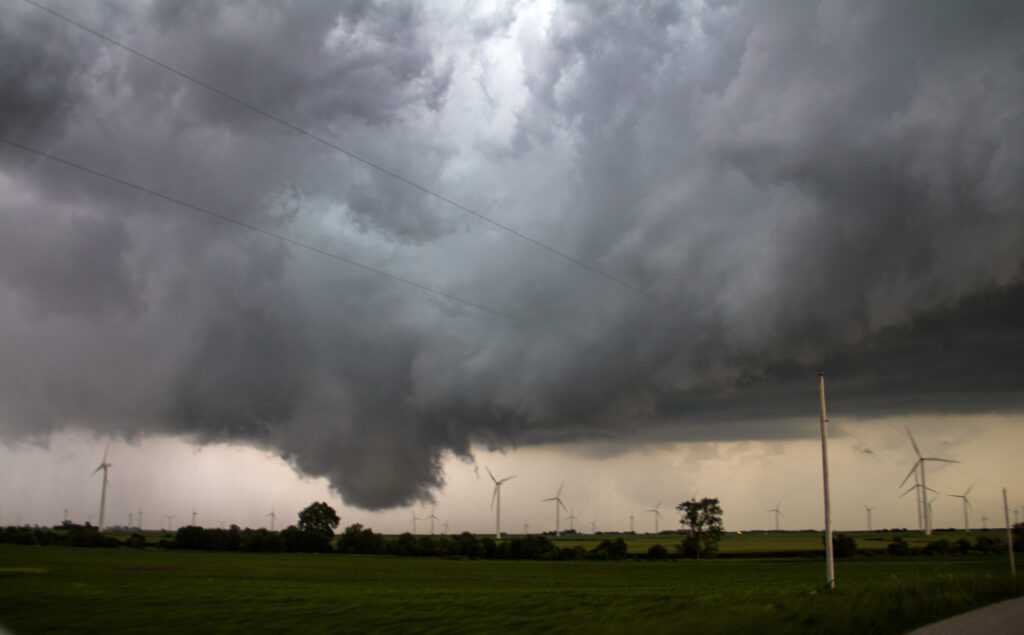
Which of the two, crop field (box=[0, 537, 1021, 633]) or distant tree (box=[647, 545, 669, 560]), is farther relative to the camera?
distant tree (box=[647, 545, 669, 560])

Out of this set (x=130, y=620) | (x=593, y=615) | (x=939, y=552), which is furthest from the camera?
(x=939, y=552)

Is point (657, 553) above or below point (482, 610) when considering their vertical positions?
below

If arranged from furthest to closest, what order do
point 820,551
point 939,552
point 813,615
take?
point 820,551
point 939,552
point 813,615

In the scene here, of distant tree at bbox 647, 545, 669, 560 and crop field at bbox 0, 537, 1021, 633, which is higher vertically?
crop field at bbox 0, 537, 1021, 633

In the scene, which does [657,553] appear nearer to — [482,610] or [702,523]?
[702,523]

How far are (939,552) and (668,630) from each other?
172 m

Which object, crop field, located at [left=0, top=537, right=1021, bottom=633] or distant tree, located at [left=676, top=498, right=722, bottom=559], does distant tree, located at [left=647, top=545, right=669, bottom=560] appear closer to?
distant tree, located at [left=676, top=498, right=722, bottom=559]

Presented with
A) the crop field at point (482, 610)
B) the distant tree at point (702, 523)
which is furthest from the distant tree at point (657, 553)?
the crop field at point (482, 610)

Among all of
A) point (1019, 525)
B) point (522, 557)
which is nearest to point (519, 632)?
point (522, 557)

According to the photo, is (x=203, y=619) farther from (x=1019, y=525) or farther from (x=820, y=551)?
(x=1019, y=525)

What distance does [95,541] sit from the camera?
170 m

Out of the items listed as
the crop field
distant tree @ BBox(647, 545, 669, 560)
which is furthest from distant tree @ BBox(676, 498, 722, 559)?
the crop field

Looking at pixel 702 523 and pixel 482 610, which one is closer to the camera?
pixel 482 610

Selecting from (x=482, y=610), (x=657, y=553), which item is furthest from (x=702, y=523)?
(x=482, y=610)
